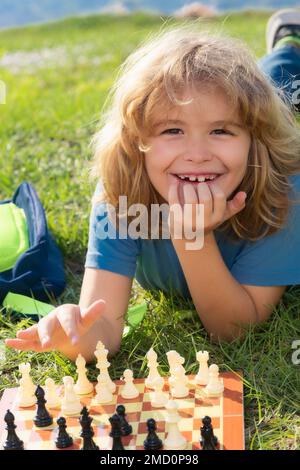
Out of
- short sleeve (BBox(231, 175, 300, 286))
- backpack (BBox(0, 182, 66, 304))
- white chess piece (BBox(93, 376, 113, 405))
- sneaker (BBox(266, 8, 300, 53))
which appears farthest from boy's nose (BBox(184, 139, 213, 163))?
sneaker (BBox(266, 8, 300, 53))

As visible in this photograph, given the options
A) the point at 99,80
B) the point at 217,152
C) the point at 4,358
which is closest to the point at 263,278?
the point at 217,152

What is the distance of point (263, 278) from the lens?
245cm

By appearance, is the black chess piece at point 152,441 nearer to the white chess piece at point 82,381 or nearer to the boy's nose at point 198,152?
the white chess piece at point 82,381

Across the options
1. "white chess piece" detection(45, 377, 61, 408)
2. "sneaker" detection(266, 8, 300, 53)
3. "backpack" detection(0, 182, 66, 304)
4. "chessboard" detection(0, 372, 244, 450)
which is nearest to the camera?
"chessboard" detection(0, 372, 244, 450)

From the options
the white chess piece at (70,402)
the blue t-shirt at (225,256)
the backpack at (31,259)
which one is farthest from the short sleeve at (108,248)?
the white chess piece at (70,402)

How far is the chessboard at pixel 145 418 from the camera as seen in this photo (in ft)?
6.13

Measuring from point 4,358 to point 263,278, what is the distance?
868 mm

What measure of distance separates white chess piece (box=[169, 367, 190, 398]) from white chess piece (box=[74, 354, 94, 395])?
0.24m

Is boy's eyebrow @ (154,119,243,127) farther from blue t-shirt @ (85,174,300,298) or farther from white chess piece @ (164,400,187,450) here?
white chess piece @ (164,400,187,450)

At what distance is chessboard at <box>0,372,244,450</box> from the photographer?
1868 mm

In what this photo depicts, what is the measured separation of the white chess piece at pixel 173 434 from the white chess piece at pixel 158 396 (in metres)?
0.21

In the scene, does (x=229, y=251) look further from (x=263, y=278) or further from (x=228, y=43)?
(x=228, y=43)

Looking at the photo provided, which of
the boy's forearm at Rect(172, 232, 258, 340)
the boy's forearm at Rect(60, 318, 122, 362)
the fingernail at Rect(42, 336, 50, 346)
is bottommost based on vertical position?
the fingernail at Rect(42, 336, 50, 346)

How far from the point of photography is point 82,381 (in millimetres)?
2154
